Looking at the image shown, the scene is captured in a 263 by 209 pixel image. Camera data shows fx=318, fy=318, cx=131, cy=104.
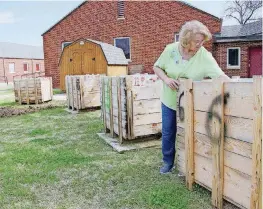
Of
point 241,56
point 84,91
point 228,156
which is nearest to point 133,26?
point 241,56

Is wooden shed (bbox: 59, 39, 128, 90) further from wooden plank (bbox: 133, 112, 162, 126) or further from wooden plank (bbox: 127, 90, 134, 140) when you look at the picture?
wooden plank (bbox: 127, 90, 134, 140)

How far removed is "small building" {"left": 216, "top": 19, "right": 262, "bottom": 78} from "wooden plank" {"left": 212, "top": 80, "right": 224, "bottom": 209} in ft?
63.3

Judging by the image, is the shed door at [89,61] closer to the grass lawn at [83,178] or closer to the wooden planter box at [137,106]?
the grass lawn at [83,178]

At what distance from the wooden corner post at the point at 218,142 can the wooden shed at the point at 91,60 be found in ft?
48.0

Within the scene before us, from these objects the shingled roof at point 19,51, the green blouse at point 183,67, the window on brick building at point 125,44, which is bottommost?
the green blouse at point 183,67

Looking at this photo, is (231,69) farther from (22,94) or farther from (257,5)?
(257,5)

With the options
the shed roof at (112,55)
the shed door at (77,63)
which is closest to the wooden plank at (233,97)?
the shed roof at (112,55)

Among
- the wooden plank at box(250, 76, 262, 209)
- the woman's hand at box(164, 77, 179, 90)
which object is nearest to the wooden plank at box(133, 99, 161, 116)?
the woman's hand at box(164, 77, 179, 90)

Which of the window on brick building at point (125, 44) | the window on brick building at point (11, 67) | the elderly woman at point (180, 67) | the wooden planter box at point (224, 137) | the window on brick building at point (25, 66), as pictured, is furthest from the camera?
the window on brick building at point (25, 66)

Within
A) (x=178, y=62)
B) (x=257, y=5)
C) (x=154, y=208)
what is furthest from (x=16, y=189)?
(x=257, y=5)

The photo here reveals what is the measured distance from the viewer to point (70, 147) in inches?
239

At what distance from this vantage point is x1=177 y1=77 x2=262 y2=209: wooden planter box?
2.75 m

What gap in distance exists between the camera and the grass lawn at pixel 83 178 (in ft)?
11.8

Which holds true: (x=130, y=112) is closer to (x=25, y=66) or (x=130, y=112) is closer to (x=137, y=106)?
(x=137, y=106)
